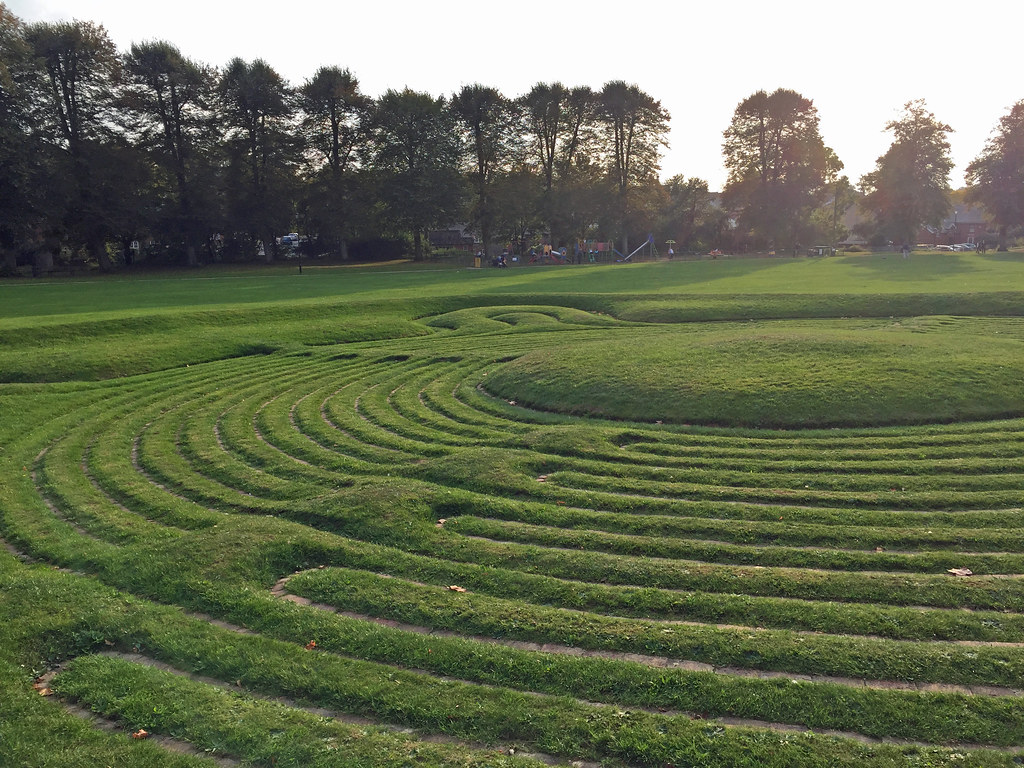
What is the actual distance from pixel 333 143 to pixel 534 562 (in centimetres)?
7282

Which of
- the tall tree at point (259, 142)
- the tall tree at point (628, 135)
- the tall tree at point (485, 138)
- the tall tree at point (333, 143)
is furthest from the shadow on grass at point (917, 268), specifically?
the tall tree at point (259, 142)

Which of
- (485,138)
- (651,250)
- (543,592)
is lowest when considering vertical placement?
Result: (543,592)

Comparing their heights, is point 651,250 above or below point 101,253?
below

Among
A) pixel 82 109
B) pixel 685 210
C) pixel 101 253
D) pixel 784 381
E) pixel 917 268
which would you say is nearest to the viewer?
Result: pixel 784 381

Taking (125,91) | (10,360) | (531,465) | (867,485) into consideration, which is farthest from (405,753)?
(125,91)

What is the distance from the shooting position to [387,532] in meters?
9.38

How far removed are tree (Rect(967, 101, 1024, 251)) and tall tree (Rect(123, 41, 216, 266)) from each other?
84564mm

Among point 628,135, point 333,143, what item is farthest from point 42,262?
point 628,135

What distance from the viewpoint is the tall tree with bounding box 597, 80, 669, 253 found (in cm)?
8250

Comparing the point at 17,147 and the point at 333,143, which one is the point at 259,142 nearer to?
the point at 333,143

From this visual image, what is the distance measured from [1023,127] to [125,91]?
94.4 meters

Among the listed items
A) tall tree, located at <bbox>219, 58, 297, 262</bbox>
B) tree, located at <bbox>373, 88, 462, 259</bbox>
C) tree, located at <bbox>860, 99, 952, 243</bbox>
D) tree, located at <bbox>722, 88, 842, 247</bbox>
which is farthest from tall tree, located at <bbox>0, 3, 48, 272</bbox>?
tree, located at <bbox>860, 99, 952, 243</bbox>

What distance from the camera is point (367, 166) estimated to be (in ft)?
245

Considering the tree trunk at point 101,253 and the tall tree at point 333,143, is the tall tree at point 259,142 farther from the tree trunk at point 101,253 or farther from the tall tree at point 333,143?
the tree trunk at point 101,253
